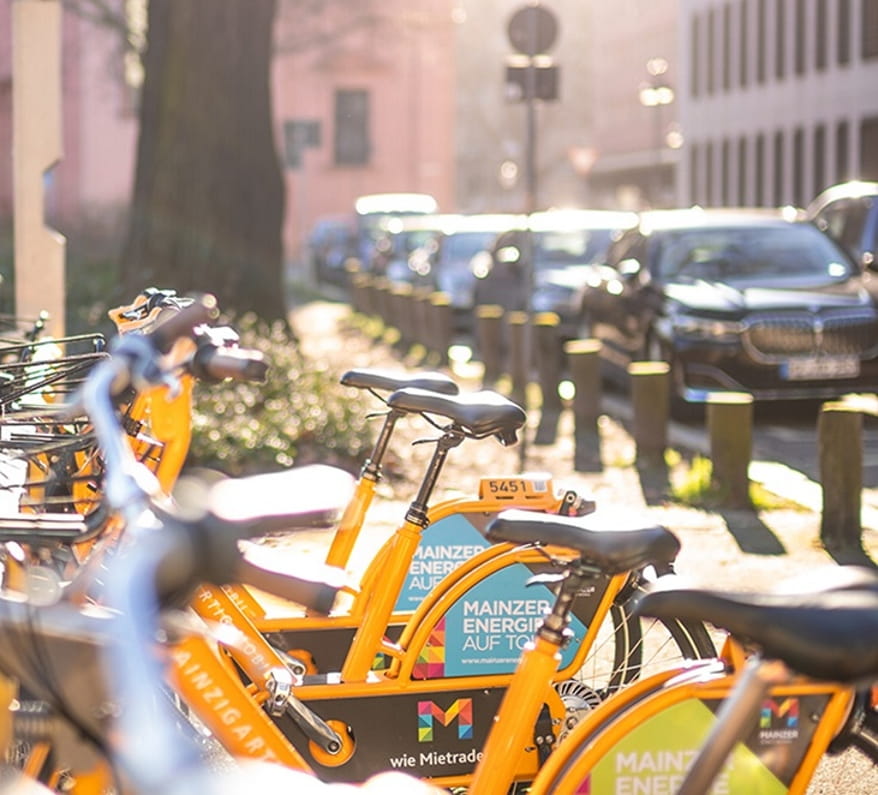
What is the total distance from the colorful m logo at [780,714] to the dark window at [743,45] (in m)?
54.2

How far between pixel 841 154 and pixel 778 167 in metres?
5.23

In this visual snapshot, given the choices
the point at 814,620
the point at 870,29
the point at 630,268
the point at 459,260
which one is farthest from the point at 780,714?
the point at 870,29

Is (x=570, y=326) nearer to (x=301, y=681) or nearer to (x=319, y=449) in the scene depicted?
(x=319, y=449)

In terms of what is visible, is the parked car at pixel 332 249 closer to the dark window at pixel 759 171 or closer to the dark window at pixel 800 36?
the dark window at pixel 800 36

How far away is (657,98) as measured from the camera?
54.5 m

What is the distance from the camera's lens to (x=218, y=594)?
472cm

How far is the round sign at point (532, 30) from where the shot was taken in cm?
1577

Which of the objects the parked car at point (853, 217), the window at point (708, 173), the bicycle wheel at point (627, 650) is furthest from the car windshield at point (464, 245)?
the window at point (708, 173)

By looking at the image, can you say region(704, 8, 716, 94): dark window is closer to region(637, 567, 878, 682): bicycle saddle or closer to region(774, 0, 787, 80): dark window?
region(774, 0, 787, 80): dark window

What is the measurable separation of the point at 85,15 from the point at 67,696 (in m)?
36.5

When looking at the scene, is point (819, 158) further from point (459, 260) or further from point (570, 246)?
point (570, 246)

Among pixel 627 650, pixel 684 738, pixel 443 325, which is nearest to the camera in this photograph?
pixel 684 738

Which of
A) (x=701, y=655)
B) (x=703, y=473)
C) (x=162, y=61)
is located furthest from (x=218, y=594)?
(x=162, y=61)

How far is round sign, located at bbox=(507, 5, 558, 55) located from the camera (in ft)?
51.7
